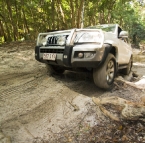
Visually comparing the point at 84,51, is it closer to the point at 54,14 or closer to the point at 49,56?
the point at 49,56

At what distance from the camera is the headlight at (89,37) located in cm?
310

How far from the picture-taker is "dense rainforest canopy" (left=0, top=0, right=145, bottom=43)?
1255 centimetres

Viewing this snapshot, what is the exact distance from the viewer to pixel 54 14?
16.4 m

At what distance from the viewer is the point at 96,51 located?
2.96 meters

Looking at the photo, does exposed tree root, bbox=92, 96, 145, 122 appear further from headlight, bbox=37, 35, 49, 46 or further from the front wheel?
headlight, bbox=37, 35, 49, 46

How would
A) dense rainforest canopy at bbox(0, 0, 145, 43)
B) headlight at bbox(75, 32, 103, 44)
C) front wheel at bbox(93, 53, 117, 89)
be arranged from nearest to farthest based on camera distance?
headlight at bbox(75, 32, 103, 44), front wheel at bbox(93, 53, 117, 89), dense rainforest canopy at bbox(0, 0, 145, 43)

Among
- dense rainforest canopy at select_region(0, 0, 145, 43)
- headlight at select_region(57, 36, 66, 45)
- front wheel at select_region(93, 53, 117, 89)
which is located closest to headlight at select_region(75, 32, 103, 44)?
headlight at select_region(57, 36, 66, 45)

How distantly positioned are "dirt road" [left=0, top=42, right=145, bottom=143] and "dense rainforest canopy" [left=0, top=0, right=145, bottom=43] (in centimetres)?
750

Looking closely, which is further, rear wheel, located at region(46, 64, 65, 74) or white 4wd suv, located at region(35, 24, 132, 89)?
rear wheel, located at region(46, 64, 65, 74)

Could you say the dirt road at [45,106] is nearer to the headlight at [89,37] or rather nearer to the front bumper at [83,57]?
the front bumper at [83,57]

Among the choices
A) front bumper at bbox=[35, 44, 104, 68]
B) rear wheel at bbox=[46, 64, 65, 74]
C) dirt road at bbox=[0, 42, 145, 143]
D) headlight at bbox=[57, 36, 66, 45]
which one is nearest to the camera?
dirt road at bbox=[0, 42, 145, 143]

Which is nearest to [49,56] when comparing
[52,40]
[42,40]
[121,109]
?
[52,40]

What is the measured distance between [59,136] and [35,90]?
141 centimetres

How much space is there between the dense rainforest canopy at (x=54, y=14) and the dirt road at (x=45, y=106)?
295 inches
